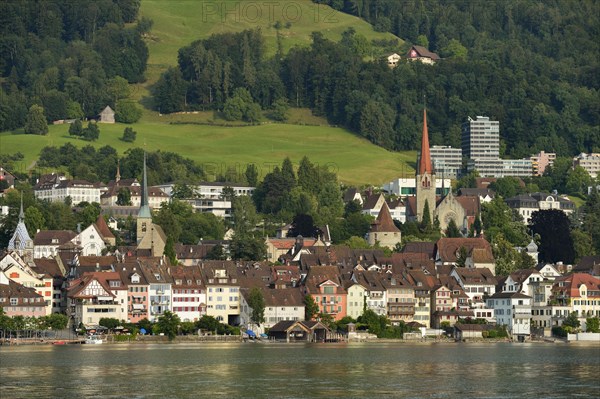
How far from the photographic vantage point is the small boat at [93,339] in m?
115

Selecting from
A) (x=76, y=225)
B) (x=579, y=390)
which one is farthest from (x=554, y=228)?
(x=579, y=390)

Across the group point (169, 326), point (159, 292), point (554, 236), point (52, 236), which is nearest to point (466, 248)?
point (554, 236)

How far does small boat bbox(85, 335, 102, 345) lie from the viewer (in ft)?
378

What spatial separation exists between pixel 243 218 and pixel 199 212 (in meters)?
6.97

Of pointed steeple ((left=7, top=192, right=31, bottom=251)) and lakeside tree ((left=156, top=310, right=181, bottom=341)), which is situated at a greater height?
pointed steeple ((left=7, top=192, right=31, bottom=251))

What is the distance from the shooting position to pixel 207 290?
12519cm

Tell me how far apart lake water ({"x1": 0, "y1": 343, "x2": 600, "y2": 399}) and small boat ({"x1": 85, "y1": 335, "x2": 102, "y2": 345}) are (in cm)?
310

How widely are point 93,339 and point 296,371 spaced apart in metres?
33.2

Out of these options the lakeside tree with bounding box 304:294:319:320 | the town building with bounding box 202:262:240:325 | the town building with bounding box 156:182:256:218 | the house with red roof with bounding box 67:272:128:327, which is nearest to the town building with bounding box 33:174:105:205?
the town building with bounding box 156:182:256:218

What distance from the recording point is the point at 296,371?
85.4 metres

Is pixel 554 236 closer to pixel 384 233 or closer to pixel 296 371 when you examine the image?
pixel 384 233

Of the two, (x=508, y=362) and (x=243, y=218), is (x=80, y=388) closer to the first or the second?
(x=508, y=362)

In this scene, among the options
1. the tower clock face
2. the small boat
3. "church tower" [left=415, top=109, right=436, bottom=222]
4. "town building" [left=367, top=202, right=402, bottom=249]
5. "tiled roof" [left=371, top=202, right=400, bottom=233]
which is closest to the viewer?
the small boat

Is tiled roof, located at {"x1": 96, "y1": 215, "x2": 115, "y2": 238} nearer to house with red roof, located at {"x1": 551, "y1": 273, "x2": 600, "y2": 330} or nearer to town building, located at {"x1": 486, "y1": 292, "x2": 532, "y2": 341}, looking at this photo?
town building, located at {"x1": 486, "y1": 292, "x2": 532, "y2": 341}
